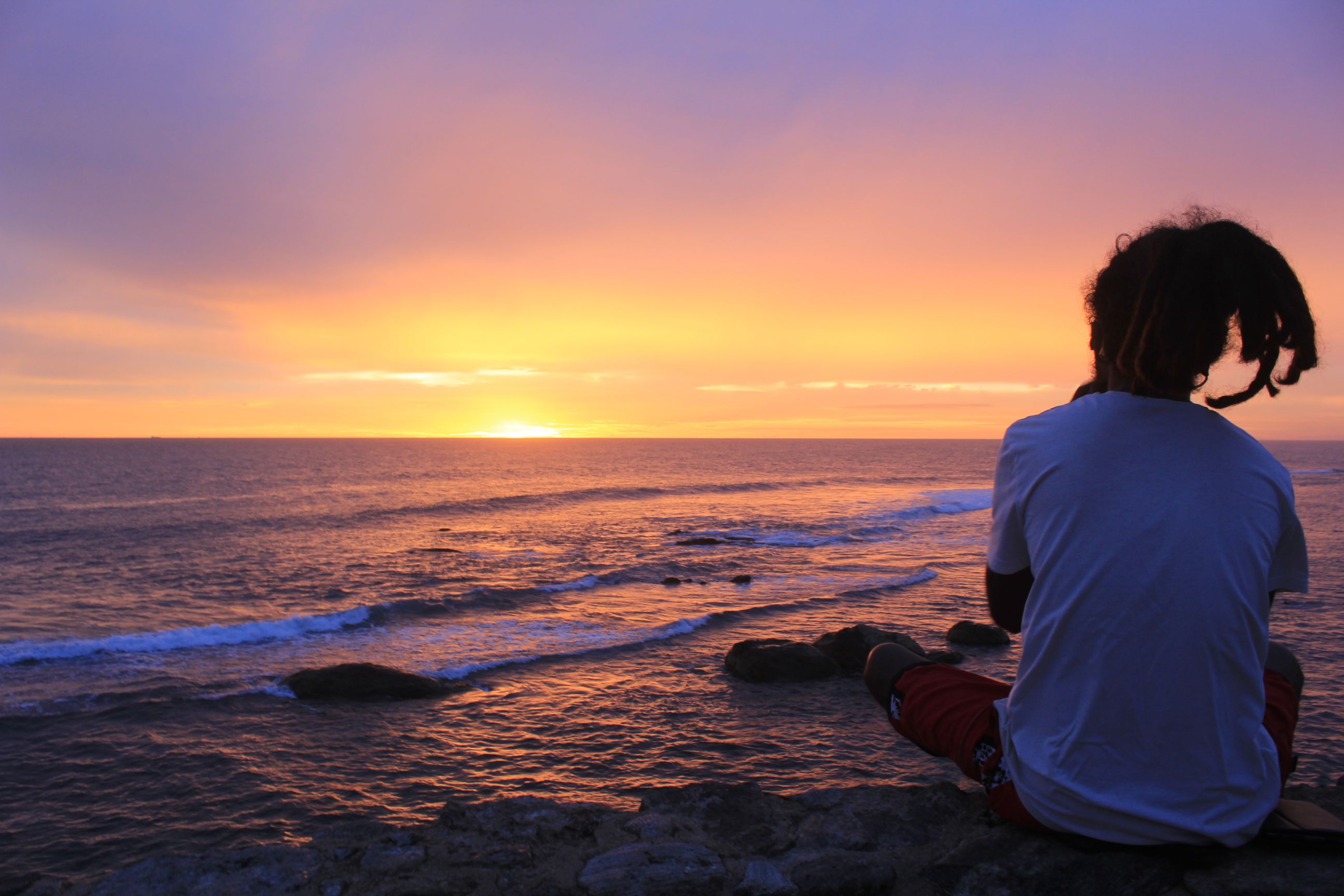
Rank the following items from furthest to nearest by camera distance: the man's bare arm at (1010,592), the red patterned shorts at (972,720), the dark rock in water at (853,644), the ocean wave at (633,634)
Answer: the ocean wave at (633,634) < the dark rock in water at (853,644) < the red patterned shorts at (972,720) < the man's bare arm at (1010,592)

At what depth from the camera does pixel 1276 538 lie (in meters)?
2.31

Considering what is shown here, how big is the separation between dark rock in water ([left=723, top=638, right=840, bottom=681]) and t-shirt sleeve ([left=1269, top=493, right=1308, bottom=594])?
10.4 meters

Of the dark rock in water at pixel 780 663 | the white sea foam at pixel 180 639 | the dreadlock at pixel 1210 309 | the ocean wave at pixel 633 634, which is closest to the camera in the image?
the dreadlock at pixel 1210 309

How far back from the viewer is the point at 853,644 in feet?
43.2

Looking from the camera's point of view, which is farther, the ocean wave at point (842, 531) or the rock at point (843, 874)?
the ocean wave at point (842, 531)

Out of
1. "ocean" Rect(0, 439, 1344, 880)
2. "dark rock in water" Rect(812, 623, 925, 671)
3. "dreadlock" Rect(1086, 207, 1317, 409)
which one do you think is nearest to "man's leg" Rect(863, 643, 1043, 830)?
"dreadlock" Rect(1086, 207, 1317, 409)

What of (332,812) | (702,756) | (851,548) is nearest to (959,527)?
(851,548)

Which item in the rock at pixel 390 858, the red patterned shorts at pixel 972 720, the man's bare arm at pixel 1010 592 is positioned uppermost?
the man's bare arm at pixel 1010 592

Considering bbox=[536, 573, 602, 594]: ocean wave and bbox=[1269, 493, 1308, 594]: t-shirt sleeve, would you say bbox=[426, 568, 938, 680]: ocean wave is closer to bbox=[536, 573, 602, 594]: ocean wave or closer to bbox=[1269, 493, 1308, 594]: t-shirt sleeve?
bbox=[536, 573, 602, 594]: ocean wave

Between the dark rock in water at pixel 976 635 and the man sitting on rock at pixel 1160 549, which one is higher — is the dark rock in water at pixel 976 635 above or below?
below

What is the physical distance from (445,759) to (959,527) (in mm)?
31586

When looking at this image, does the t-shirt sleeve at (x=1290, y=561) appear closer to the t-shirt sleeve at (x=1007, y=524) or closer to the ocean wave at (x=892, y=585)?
the t-shirt sleeve at (x=1007, y=524)

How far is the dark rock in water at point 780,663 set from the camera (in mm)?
12398

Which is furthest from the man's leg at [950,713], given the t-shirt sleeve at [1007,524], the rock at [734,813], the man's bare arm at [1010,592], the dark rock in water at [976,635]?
the dark rock in water at [976,635]
